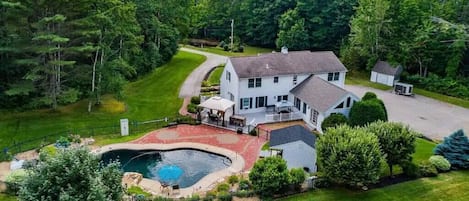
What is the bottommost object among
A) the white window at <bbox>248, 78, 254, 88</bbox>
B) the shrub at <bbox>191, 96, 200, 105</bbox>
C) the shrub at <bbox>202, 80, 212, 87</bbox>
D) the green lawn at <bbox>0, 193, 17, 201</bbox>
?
the green lawn at <bbox>0, 193, 17, 201</bbox>

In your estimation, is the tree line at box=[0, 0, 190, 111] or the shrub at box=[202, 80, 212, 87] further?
the shrub at box=[202, 80, 212, 87]

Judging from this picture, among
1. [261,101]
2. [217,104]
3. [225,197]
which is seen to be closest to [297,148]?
[225,197]

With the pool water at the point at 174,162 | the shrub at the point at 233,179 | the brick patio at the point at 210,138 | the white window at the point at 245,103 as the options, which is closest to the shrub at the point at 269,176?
the shrub at the point at 233,179

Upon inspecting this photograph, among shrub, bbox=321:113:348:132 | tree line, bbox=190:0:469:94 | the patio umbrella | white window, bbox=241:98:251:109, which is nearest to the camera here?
the patio umbrella

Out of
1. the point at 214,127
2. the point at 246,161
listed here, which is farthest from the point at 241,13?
the point at 246,161

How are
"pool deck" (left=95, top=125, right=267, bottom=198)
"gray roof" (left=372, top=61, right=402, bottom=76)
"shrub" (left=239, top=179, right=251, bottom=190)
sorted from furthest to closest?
"gray roof" (left=372, top=61, right=402, bottom=76)
"pool deck" (left=95, top=125, right=267, bottom=198)
"shrub" (left=239, top=179, right=251, bottom=190)

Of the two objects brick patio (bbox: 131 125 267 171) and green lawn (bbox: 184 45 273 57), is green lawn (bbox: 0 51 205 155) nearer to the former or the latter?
brick patio (bbox: 131 125 267 171)

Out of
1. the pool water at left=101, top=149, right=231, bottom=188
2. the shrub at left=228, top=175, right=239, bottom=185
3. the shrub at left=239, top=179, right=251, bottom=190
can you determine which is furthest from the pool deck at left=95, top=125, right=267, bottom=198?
the shrub at left=239, top=179, right=251, bottom=190
